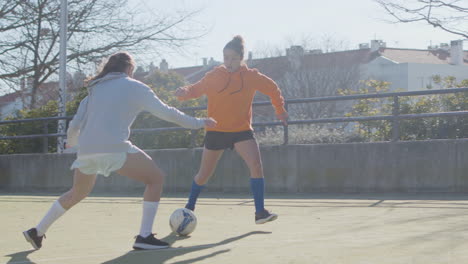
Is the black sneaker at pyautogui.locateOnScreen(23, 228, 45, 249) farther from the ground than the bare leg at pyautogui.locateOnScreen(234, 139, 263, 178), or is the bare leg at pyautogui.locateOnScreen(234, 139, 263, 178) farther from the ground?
the bare leg at pyautogui.locateOnScreen(234, 139, 263, 178)

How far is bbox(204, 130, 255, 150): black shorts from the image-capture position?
21.0ft

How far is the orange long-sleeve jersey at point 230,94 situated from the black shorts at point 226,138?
0.04 m

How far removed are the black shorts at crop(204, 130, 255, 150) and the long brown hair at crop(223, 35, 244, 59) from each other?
76cm

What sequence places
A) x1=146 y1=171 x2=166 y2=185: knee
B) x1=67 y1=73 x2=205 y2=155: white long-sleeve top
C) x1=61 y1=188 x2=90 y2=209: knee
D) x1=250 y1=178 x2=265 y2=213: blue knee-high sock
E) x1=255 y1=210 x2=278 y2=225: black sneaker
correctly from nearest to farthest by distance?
x1=67 y1=73 x2=205 y2=155: white long-sleeve top < x1=146 y1=171 x2=166 y2=185: knee < x1=61 y1=188 x2=90 y2=209: knee < x1=255 y1=210 x2=278 y2=225: black sneaker < x1=250 y1=178 x2=265 y2=213: blue knee-high sock

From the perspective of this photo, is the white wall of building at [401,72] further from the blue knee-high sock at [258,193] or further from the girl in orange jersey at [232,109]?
the blue knee-high sock at [258,193]

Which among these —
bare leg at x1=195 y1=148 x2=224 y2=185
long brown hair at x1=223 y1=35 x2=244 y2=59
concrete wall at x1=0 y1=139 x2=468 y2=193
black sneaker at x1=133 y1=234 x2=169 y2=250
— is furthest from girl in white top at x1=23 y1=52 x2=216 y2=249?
concrete wall at x1=0 y1=139 x2=468 y2=193

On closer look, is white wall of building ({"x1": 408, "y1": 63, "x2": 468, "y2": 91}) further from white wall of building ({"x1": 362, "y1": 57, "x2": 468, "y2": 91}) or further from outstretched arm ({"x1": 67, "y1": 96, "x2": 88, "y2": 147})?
outstretched arm ({"x1": 67, "y1": 96, "x2": 88, "y2": 147})

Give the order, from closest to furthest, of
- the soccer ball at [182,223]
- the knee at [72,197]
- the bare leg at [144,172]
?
1. the bare leg at [144,172]
2. the knee at [72,197]
3. the soccer ball at [182,223]

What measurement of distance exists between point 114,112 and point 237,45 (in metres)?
1.85

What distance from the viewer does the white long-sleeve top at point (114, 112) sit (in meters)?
5.02

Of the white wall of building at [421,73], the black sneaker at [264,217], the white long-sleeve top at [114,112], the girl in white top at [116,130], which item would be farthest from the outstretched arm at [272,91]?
the white wall of building at [421,73]

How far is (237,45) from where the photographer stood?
21.3ft

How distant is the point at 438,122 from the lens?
39.7 ft

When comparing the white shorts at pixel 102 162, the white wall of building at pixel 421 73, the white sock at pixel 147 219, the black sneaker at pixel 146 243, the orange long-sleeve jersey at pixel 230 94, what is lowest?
the black sneaker at pixel 146 243
